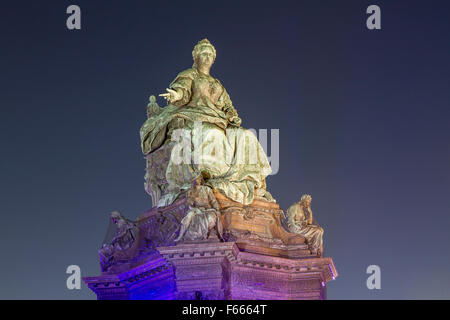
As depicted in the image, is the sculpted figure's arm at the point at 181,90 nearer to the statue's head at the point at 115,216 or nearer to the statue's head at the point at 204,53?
the statue's head at the point at 204,53

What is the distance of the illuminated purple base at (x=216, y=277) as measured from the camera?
27453 mm

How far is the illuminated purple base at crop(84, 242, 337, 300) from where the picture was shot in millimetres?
27453

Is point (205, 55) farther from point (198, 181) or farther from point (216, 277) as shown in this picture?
point (216, 277)

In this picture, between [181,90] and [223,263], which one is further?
[181,90]

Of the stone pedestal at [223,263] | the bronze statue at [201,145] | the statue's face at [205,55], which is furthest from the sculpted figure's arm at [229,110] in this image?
the stone pedestal at [223,263]

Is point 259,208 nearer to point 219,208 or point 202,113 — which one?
point 219,208

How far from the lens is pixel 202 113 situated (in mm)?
31281

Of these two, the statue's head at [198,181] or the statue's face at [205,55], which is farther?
the statue's face at [205,55]

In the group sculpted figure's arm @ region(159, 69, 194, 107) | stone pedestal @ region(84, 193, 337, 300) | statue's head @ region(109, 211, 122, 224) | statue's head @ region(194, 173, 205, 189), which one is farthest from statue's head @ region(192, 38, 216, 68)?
statue's head @ region(109, 211, 122, 224)

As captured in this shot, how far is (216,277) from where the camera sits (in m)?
27.4

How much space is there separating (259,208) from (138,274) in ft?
13.2

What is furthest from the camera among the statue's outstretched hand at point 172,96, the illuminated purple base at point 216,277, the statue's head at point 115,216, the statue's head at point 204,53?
the statue's head at point 204,53

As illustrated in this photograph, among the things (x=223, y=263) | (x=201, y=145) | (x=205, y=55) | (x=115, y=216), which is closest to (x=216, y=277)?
(x=223, y=263)
